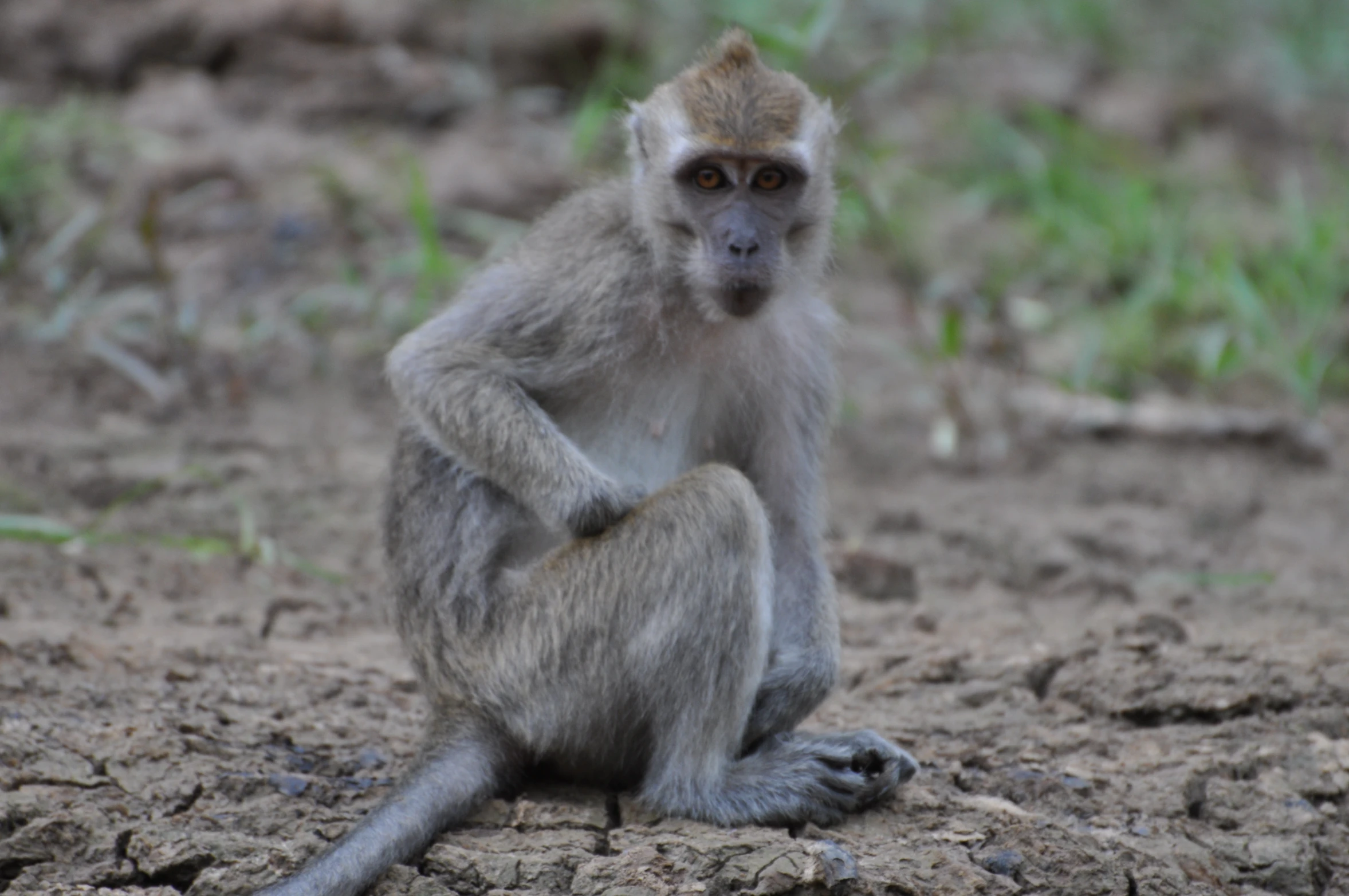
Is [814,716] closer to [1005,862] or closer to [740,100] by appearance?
[1005,862]

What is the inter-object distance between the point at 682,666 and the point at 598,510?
48cm

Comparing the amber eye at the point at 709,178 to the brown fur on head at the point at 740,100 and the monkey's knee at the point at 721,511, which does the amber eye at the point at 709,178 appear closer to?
the brown fur on head at the point at 740,100

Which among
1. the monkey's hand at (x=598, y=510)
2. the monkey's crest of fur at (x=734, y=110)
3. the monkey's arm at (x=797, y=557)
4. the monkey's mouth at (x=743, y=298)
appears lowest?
the monkey's arm at (x=797, y=557)

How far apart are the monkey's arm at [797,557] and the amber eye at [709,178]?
0.72 metres

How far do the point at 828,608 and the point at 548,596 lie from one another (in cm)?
92

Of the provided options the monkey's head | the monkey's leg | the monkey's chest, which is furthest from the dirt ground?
the monkey's head

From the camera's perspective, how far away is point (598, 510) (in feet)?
13.3

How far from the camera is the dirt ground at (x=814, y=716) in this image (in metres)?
3.73

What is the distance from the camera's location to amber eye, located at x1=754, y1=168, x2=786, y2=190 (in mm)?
4422

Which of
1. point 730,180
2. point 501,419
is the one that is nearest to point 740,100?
point 730,180

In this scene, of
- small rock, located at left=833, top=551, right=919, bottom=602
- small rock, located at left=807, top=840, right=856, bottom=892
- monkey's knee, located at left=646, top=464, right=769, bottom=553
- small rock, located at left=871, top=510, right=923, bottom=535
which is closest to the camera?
small rock, located at left=807, top=840, right=856, bottom=892

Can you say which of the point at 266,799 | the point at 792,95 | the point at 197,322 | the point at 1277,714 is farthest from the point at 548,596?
the point at 197,322

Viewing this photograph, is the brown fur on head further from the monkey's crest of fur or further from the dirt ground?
the dirt ground

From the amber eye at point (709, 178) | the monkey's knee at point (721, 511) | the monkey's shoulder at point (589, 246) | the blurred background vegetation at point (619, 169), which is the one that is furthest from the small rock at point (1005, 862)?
the blurred background vegetation at point (619, 169)
